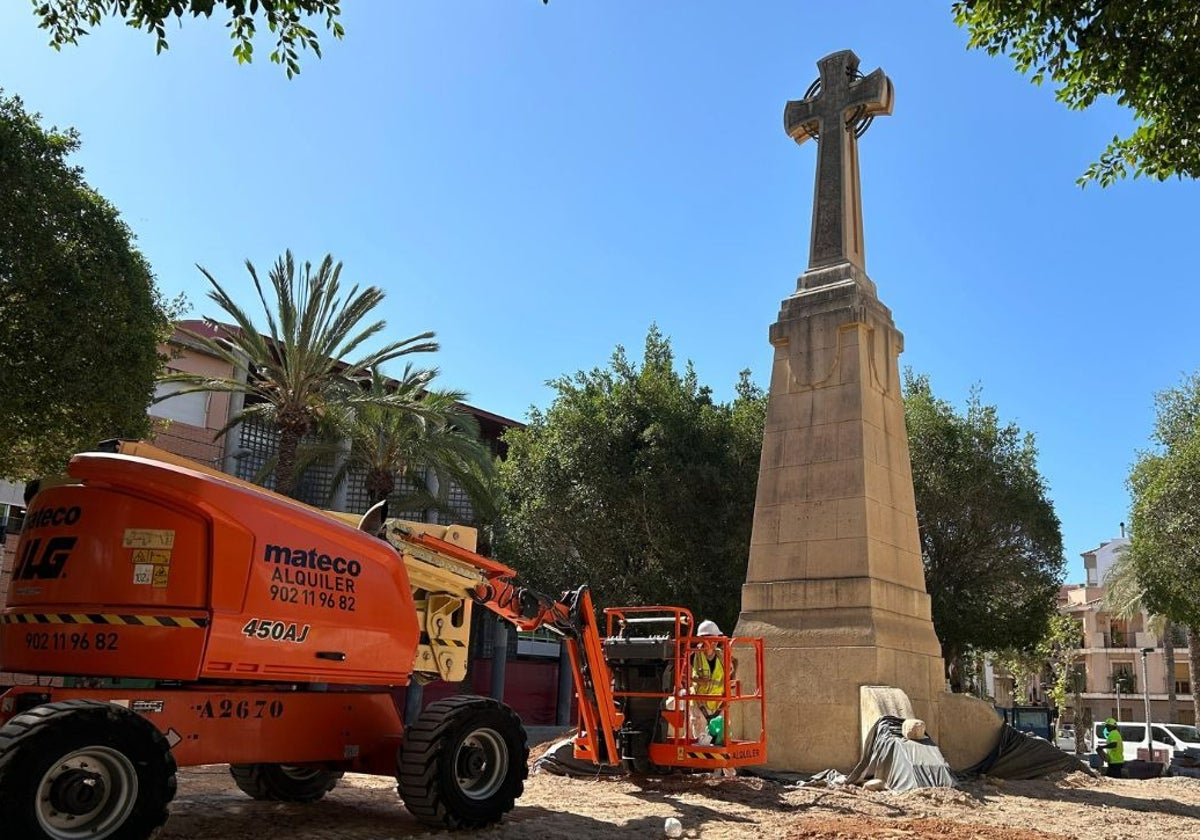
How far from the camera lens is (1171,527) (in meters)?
27.4

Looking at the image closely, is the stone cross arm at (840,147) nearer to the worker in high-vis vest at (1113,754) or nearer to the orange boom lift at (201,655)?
the orange boom lift at (201,655)

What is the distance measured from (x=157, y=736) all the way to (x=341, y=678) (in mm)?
1700

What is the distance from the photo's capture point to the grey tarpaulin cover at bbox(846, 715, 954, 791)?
1180 cm

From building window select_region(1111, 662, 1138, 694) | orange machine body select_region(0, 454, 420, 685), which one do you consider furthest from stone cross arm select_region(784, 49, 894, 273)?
building window select_region(1111, 662, 1138, 694)

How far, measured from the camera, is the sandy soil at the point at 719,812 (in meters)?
8.23

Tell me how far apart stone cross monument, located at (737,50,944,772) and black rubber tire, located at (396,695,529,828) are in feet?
19.5

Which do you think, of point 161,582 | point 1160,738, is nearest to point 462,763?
point 161,582

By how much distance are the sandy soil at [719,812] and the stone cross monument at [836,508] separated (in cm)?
158

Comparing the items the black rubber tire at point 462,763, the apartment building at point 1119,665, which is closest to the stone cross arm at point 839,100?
the black rubber tire at point 462,763

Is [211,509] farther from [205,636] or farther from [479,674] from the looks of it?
[479,674]

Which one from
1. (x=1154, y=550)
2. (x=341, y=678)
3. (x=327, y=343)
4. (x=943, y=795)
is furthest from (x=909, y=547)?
(x=1154, y=550)

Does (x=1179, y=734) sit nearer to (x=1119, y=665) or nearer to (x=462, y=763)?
(x=462, y=763)

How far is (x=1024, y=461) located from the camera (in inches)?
1077

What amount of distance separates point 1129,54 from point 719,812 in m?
7.86
